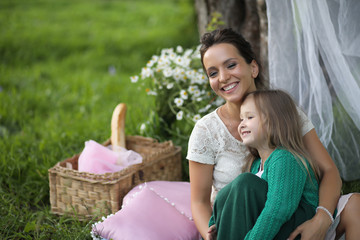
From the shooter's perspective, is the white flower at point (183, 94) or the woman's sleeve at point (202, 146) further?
the white flower at point (183, 94)

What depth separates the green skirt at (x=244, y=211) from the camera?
1970mm

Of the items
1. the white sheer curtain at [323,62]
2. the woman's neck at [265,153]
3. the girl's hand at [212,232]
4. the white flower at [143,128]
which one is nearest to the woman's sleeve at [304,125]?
the woman's neck at [265,153]

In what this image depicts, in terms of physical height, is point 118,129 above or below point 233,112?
below

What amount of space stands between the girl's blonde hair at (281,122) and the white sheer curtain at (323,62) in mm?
448


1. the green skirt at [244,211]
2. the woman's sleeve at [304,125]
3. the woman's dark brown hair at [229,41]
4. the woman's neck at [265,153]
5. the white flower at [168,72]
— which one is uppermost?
the woman's dark brown hair at [229,41]

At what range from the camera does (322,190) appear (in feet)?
7.11

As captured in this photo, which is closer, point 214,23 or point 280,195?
point 280,195

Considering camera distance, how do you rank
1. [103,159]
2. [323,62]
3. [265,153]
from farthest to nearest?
[103,159] < [323,62] < [265,153]

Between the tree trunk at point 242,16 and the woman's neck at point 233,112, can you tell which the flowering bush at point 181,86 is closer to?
the tree trunk at point 242,16

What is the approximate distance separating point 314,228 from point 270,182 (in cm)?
29

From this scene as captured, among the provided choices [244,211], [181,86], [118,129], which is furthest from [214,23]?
[244,211]

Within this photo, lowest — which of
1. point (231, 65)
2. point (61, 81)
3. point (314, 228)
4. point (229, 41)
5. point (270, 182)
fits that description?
point (314, 228)

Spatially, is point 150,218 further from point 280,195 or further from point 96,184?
point 280,195

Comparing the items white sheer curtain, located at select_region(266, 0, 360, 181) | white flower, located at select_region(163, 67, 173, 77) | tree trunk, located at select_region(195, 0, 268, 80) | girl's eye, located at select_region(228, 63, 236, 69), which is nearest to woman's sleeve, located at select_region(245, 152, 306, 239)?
girl's eye, located at select_region(228, 63, 236, 69)
